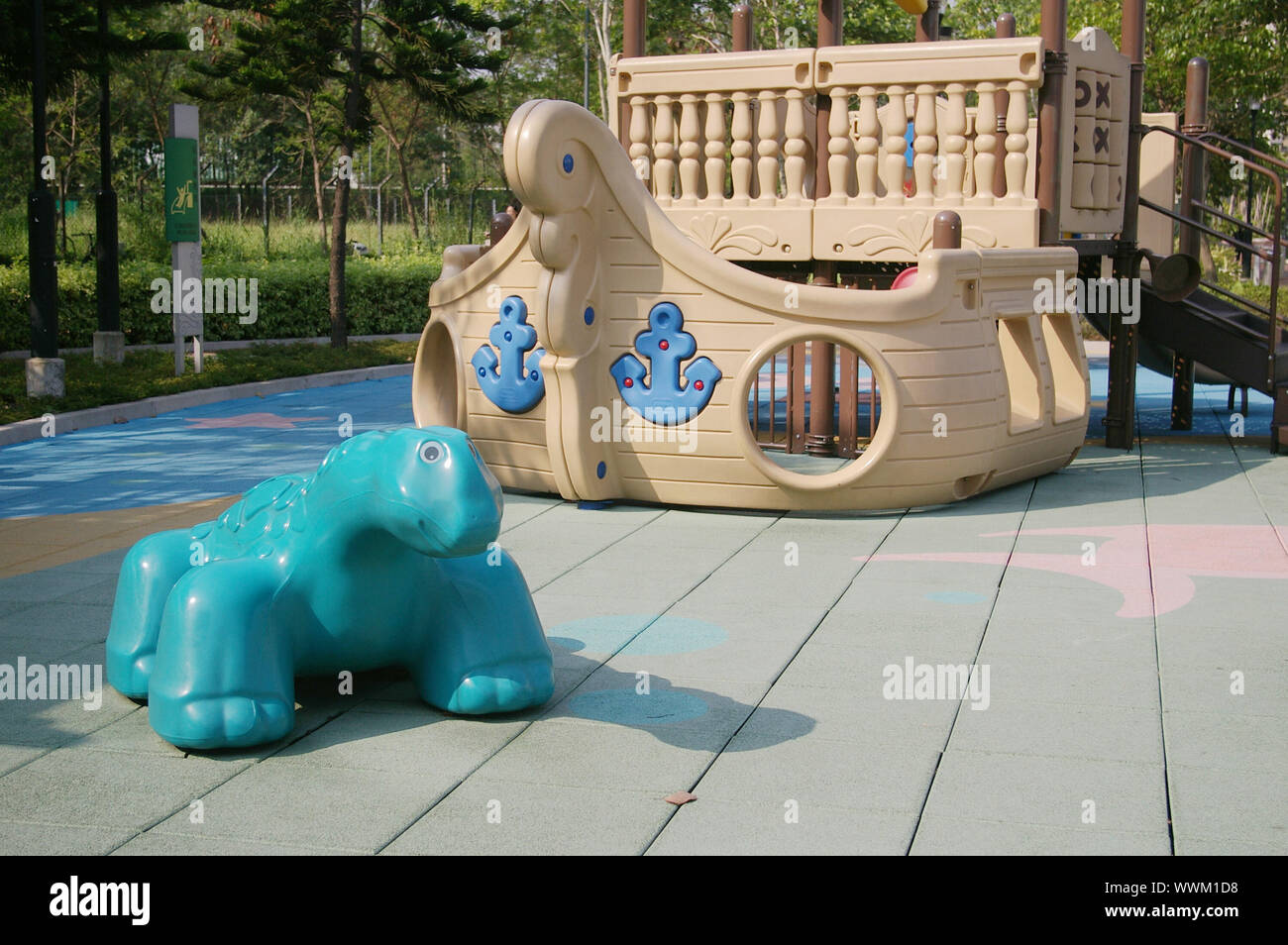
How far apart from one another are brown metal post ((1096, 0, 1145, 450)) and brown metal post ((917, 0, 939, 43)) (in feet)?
7.03

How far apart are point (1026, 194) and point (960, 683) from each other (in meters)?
5.74

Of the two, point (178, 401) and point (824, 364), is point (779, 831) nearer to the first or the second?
point (824, 364)

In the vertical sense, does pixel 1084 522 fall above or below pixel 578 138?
below

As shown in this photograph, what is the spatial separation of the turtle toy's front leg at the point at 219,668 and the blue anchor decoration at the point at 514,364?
14.9 ft

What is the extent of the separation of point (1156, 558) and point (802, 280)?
4.89 metres

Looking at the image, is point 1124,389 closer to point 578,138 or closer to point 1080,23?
point 578,138

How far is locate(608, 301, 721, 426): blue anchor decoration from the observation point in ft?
28.8

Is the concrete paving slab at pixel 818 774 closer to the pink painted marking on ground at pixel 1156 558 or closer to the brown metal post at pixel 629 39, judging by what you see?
the pink painted marking on ground at pixel 1156 558

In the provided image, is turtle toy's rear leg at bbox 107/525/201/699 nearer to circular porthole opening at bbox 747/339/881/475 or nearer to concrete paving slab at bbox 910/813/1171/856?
concrete paving slab at bbox 910/813/1171/856

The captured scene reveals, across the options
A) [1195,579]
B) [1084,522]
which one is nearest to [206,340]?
[1084,522]

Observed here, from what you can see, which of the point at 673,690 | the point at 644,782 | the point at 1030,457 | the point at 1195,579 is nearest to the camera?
the point at 644,782

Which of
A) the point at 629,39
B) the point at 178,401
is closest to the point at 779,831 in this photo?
the point at 629,39

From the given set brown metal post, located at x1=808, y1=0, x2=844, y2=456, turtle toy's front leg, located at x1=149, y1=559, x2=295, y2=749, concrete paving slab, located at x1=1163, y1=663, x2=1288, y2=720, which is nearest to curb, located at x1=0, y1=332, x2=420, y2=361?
brown metal post, located at x1=808, y1=0, x2=844, y2=456

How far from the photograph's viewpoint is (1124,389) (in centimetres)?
1164
